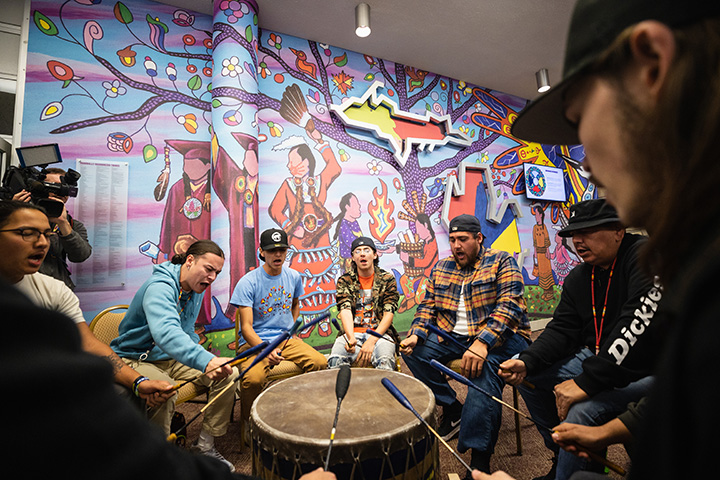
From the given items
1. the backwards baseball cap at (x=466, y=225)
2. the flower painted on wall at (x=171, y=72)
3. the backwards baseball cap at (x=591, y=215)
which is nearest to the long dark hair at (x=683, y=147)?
the backwards baseball cap at (x=591, y=215)

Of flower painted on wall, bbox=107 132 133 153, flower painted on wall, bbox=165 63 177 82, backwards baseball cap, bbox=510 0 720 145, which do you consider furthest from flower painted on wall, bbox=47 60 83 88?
backwards baseball cap, bbox=510 0 720 145

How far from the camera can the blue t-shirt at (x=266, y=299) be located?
2623 mm

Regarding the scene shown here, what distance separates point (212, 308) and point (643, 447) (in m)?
3.31

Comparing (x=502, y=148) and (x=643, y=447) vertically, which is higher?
(x=502, y=148)

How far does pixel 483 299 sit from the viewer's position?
238cm

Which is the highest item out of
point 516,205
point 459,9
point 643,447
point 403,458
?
point 459,9

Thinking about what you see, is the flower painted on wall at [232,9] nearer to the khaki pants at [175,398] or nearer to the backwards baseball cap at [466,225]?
the backwards baseball cap at [466,225]

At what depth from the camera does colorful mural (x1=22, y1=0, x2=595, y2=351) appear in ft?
9.70

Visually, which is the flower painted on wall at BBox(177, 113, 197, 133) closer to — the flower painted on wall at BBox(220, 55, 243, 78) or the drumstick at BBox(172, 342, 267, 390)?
the flower painted on wall at BBox(220, 55, 243, 78)

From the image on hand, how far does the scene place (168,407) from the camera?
1.94 meters

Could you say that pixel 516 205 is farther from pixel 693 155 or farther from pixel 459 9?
pixel 693 155

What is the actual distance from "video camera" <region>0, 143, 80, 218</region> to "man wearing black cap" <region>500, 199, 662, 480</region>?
2944 mm

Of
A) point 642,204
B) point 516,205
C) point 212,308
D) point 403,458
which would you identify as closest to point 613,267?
point 403,458

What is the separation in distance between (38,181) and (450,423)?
3.22 m
